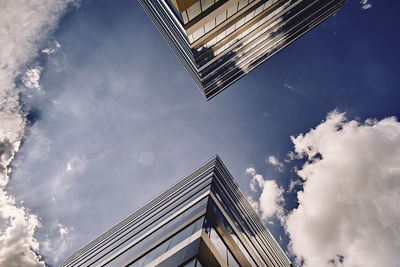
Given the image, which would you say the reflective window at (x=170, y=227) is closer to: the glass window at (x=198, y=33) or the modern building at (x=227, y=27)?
the modern building at (x=227, y=27)

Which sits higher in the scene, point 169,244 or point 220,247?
point 169,244

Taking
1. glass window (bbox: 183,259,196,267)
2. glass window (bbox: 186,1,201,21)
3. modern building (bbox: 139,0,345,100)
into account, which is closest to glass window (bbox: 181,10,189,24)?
modern building (bbox: 139,0,345,100)

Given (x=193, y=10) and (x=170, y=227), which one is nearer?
(x=170, y=227)

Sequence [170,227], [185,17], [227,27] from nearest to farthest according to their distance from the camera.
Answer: [170,227], [185,17], [227,27]

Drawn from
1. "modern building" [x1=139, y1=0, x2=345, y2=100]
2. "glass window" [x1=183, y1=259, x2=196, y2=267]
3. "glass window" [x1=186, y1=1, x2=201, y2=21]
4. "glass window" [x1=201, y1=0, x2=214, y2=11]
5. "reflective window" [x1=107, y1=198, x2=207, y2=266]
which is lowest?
"reflective window" [x1=107, y1=198, x2=207, y2=266]

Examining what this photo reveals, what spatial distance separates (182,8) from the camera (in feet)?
42.8

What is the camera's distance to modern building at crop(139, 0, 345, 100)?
1515cm

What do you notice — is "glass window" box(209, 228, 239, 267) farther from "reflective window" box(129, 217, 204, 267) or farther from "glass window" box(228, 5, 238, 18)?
"glass window" box(228, 5, 238, 18)

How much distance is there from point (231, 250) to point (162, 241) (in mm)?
3885

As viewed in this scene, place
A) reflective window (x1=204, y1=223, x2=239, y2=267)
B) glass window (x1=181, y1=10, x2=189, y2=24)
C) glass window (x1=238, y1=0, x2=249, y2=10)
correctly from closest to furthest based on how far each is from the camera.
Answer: reflective window (x1=204, y1=223, x2=239, y2=267) < glass window (x1=181, y1=10, x2=189, y2=24) < glass window (x1=238, y1=0, x2=249, y2=10)

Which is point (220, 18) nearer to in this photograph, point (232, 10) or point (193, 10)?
point (232, 10)

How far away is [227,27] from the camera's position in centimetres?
1869

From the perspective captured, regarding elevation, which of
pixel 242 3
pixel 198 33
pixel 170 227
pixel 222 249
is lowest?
pixel 222 249

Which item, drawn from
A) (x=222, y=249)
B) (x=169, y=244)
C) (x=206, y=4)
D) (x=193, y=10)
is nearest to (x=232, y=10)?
(x=206, y=4)
